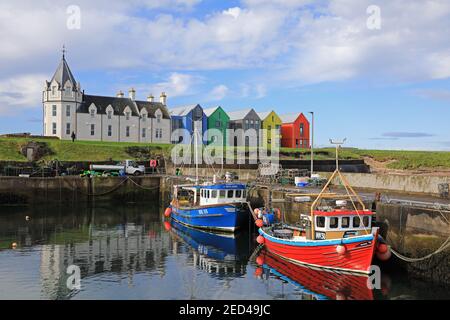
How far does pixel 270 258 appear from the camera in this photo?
932 inches

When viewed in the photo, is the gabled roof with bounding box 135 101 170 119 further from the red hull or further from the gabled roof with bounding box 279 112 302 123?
the red hull

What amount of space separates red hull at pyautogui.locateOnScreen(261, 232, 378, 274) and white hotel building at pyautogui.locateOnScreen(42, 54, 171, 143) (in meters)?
54.0

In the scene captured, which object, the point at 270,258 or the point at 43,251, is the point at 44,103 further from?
the point at 270,258

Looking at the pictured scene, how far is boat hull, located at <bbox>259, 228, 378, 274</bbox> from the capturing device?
1892 cm

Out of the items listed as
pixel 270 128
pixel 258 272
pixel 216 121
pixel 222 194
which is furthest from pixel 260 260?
pixel 270 128

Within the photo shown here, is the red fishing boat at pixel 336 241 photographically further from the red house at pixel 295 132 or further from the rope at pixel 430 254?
the red house at pixel 295 132

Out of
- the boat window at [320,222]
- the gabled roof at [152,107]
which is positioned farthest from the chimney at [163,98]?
the boat window at [320,222]

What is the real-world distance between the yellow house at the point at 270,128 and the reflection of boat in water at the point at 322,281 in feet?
204

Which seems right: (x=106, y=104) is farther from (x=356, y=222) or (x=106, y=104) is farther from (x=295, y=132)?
(x=356, y=222)

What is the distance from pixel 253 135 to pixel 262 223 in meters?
58.2

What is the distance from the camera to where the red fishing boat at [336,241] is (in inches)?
752
